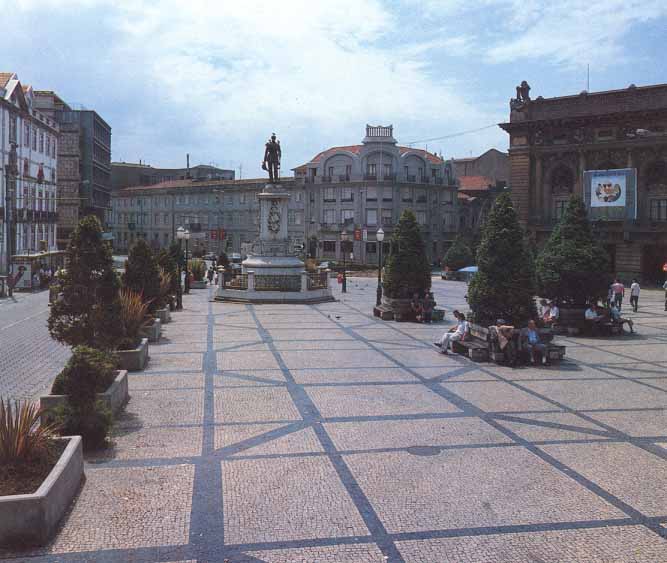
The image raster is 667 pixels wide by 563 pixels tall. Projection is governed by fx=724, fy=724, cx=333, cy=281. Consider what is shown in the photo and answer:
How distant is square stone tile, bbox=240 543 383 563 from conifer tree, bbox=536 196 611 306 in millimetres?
18000

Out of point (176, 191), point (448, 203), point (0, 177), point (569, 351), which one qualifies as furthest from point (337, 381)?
point (176, 191)

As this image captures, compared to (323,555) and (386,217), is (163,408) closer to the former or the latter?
(323,555)

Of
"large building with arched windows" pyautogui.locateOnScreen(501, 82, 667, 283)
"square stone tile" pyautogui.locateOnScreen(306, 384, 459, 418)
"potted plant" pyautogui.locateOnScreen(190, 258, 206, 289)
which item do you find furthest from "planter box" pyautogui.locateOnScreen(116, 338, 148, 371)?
"large building with arched windows" pyautogui.locateOnScreen(501, 82, 667, 283)

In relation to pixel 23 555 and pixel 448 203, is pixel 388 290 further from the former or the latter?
pixel 448 203

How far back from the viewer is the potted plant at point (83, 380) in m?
10.0

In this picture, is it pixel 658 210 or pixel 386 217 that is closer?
pixel 658 210

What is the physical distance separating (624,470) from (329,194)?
66.8 meters

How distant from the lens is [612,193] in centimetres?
5353

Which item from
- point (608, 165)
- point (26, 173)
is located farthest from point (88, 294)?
point (608, 165)

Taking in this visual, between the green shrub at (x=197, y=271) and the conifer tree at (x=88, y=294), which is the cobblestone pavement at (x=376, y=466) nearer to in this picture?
the conifer tree at (x=88, y=294)

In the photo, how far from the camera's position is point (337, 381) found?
14930mm

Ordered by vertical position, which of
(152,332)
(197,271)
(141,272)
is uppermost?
(141,272)

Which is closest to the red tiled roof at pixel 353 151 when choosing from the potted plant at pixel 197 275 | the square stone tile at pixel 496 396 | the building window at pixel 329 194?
the building window at pixel 329 194

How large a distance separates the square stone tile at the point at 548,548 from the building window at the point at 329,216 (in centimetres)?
6787
